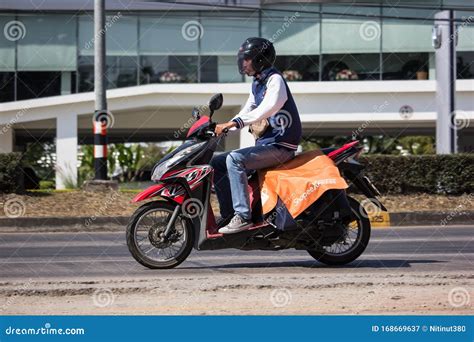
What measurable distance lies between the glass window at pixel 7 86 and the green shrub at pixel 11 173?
49.5 feet

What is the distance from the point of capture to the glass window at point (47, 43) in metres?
30.6

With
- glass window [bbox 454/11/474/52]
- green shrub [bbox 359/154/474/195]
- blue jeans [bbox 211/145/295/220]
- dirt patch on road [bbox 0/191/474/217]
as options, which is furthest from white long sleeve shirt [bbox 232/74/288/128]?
glass window [bbox 454/11/474/52]

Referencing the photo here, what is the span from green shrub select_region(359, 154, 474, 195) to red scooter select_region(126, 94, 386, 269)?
9.34m

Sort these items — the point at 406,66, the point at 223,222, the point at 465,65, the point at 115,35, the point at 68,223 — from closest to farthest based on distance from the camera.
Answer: the point at 223,222 → the point at 68,223 → the point at 115,35 → the point at 465,65 → the point at 406,66

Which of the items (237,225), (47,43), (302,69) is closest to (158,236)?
(237,225)

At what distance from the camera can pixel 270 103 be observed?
823 cm

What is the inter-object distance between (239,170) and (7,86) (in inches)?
959

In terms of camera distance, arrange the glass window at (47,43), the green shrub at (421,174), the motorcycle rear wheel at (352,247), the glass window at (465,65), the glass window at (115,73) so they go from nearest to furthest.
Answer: the motorcycle rear wheel at (352,247), the green shrub at (421,174), the glass window at (465,65), the glass window at (47,43), the glass window at (115,73)

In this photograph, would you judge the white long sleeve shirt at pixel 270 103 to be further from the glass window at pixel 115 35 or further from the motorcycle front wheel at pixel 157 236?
the glass window at pixel 115 35

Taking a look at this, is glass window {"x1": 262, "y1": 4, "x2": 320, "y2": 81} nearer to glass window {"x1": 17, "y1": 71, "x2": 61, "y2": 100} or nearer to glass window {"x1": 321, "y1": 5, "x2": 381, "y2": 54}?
glass window {"x1": 321, "y1": 5, "x2": 381, "y2": 54}

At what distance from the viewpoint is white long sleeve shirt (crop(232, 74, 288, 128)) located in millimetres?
8234

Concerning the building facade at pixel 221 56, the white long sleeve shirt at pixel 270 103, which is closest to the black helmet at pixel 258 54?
the white long sleeve shirt at pixel 270 103

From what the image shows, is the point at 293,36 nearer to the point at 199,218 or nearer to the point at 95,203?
the point at 95,203

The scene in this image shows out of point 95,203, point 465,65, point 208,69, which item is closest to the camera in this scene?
point 95,203
